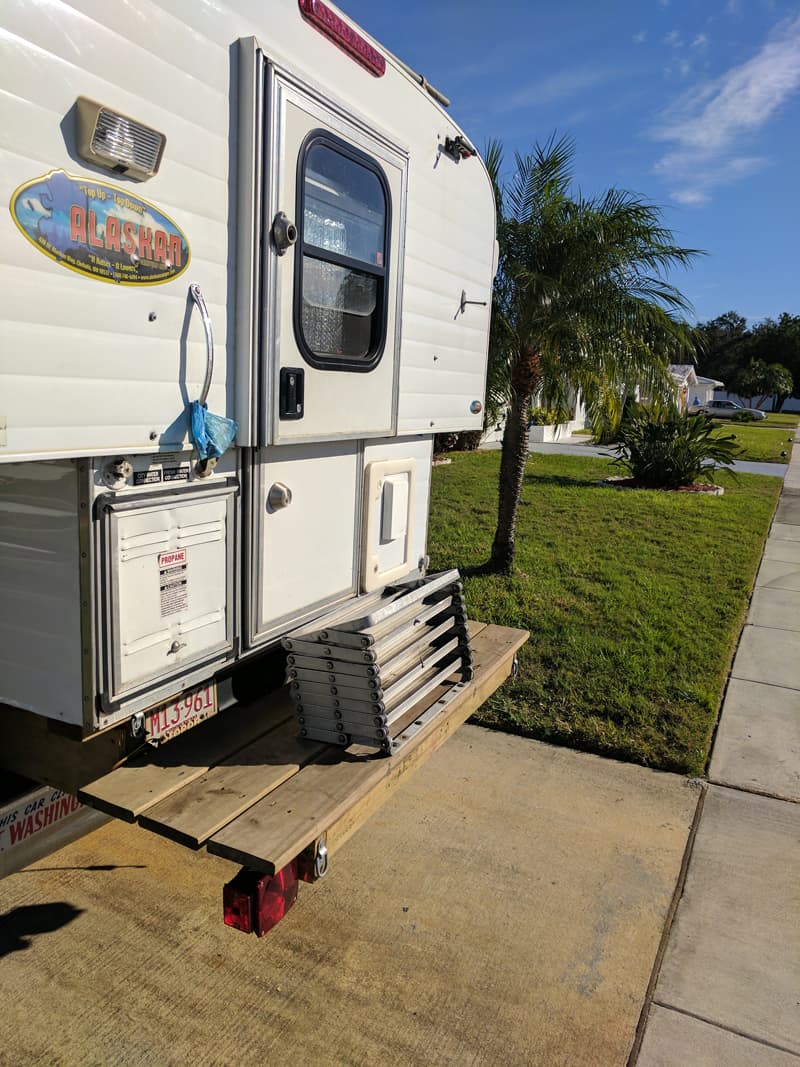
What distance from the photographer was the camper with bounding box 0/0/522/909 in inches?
81.5

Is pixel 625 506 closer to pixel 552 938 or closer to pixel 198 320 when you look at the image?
pixel 552 938

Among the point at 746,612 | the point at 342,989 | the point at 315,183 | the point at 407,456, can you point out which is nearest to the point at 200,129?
the point at 315,183

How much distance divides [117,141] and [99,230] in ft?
0.76

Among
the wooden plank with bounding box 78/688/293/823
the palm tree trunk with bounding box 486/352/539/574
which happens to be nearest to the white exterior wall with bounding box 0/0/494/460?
the wooden plank with bounding box 78/688/293/823

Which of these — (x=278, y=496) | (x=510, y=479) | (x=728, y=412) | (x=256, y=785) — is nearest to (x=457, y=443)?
(x=510, y=479)

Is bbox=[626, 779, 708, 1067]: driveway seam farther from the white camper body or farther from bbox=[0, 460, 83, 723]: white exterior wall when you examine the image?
bbox=[0, 460, 83, 723]: white exterior wall

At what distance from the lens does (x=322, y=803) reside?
2.55 meters

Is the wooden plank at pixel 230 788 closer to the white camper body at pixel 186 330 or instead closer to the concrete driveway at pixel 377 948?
the white camper body at pixel 186 330

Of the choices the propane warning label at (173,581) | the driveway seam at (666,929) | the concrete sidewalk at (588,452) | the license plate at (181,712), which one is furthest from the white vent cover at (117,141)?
the concrete sidewalk at (588,452)

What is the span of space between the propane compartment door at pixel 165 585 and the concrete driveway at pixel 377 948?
3.98ft

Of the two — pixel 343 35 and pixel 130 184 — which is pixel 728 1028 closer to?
pixel 130 184

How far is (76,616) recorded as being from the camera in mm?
2406

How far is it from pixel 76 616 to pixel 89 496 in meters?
0.36

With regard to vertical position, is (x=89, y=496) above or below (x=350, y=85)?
below
